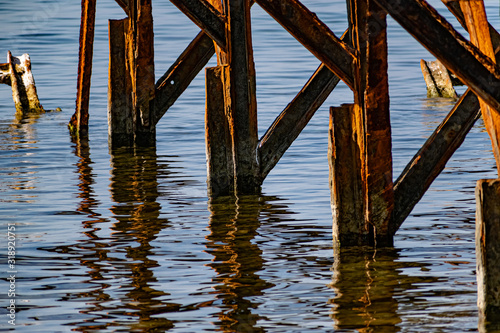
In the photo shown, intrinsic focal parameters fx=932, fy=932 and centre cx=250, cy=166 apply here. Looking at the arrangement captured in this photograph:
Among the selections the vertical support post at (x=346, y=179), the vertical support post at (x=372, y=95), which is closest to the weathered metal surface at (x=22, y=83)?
the vertical support post at (x=346, y=179)

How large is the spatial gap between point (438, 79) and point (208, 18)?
23.5ft

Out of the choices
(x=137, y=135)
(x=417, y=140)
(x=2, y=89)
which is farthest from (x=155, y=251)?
(x=2, y=89)

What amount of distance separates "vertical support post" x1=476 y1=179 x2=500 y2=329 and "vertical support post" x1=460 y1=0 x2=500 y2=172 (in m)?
0.34

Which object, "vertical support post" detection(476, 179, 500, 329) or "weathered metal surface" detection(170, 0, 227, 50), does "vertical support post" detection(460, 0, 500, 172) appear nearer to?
"vertical support post" detection(476, 179, 500, 329)

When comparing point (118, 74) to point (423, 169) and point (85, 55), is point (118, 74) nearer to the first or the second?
point (85, 55)

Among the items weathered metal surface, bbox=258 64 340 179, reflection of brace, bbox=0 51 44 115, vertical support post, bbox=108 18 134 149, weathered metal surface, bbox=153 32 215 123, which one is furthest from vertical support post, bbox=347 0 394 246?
reflection of brace, bbox=0 51 44 115

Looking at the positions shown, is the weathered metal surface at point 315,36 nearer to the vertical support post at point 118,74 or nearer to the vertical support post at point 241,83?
the vertical support post at point 241,83

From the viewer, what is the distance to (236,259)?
5.93m

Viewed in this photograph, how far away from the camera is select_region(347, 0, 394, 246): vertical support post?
211 inches

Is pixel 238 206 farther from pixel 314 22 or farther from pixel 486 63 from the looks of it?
pixel 486 63

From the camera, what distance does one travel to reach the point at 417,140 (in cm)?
1046

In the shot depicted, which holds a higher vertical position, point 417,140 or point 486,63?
point 486,63

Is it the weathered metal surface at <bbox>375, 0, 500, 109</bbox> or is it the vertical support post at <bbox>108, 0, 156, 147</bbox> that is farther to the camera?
the vertical support post at <bbox>108, 0, 156, 147</bbox>

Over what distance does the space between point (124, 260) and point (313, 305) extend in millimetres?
1470
